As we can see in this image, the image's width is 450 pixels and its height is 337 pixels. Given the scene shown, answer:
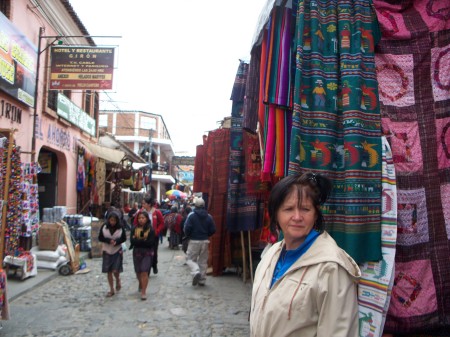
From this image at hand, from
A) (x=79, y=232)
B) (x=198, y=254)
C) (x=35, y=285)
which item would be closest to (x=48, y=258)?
(x=35, y=285)

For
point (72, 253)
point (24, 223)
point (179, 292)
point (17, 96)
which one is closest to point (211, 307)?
point (179, 292)

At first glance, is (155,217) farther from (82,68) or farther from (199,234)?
(82,68)

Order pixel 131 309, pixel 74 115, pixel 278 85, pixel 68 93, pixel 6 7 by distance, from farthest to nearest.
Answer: pixel 74 115 < pixel 68 93 < pixel 6 7 < pixel 131 309 < pixel 278 85

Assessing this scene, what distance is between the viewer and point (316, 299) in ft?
5.20

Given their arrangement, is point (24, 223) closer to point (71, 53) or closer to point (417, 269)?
point (71, 53)

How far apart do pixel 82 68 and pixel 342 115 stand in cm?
900

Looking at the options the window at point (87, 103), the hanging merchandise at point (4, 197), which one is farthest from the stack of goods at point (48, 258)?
the window at point (87, 103)

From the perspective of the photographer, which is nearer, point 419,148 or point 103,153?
point 419,148

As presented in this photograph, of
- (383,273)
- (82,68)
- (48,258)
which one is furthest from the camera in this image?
(82,68)

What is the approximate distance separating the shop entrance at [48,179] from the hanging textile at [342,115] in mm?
12718

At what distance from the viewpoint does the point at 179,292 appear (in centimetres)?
728

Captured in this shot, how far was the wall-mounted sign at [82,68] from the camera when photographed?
10.2m

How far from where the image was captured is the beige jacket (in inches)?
61.1

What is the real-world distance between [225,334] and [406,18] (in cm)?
388
